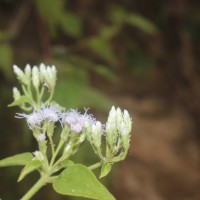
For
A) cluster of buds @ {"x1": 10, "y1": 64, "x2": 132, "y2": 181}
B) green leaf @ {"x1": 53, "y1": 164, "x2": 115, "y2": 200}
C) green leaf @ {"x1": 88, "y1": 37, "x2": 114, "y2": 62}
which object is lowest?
green leaf @ {"x1": 53, "y1": 164, "x2": 115, "y2": 200}

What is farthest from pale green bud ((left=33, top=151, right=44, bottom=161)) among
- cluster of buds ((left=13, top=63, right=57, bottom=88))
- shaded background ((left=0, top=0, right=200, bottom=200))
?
shaded background ((left=0, top=0, right=200, bottom=200))

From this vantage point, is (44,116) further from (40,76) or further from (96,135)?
(40,76)

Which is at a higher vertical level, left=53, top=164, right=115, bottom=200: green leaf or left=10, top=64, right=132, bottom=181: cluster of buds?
left=10, top=64, right=132, bottom=181: cluster of buds

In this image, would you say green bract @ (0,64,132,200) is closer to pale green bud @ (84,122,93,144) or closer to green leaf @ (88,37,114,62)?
pale green bud @ (84,122,93,144)

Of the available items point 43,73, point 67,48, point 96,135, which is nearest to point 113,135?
point 96,135

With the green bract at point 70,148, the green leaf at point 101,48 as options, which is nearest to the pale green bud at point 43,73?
the green bract at point 70,148

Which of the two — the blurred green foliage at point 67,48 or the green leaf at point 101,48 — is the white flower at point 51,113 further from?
the green leaf at point 101,48
